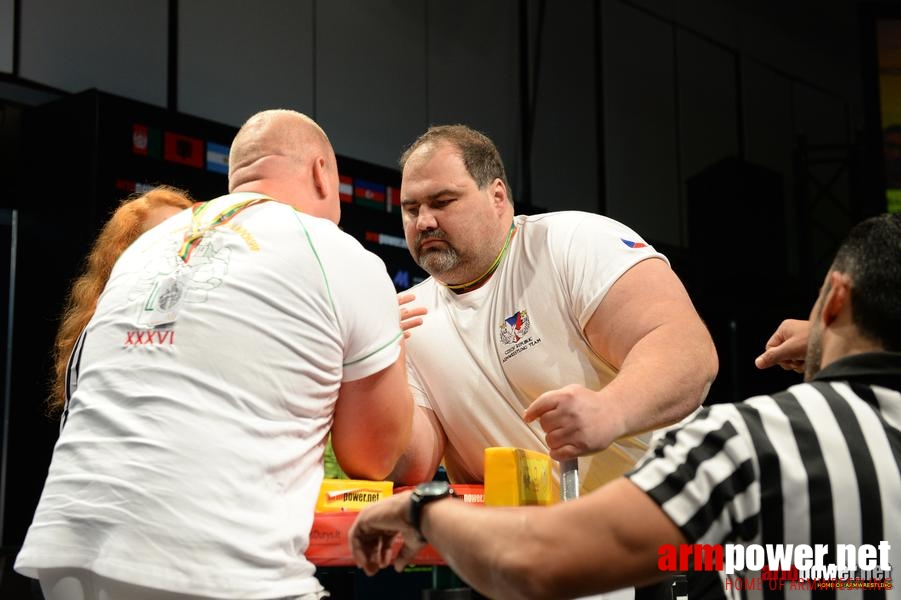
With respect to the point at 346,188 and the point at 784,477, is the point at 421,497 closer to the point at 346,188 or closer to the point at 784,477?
the point at 784,477

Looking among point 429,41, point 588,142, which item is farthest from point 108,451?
point 588,142

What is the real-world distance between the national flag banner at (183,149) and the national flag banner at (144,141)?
4 centimetres

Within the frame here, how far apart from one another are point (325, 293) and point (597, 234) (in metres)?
0.84

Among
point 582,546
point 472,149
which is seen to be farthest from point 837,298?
point 472,149

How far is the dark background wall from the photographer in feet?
12.5

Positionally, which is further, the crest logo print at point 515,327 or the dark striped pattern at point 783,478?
the crest logo print at point 515,327

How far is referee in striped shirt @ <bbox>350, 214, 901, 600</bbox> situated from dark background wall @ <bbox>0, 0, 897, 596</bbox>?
2.88 m

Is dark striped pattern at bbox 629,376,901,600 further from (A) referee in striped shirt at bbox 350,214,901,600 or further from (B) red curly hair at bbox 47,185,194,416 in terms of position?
(B) red curly hair at bbox 47,185,194,416

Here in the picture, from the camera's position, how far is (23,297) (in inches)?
149

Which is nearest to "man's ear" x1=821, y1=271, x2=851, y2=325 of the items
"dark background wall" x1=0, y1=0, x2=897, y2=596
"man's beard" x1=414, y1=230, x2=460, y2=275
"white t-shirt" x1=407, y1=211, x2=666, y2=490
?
"white t-shirt" x1=407, y1=211, x2=666, y2=490

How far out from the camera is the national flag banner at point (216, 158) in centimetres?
404

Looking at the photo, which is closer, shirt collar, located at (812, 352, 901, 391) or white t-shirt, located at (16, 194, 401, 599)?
shirt collar, located at (812, 352, 901, 391)

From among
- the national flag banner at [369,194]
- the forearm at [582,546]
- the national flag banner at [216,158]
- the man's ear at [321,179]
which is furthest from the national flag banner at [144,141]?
the forearm at [582,546]

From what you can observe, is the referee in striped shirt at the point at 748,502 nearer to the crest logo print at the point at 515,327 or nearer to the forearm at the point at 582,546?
the forearm at the point at 582,546
